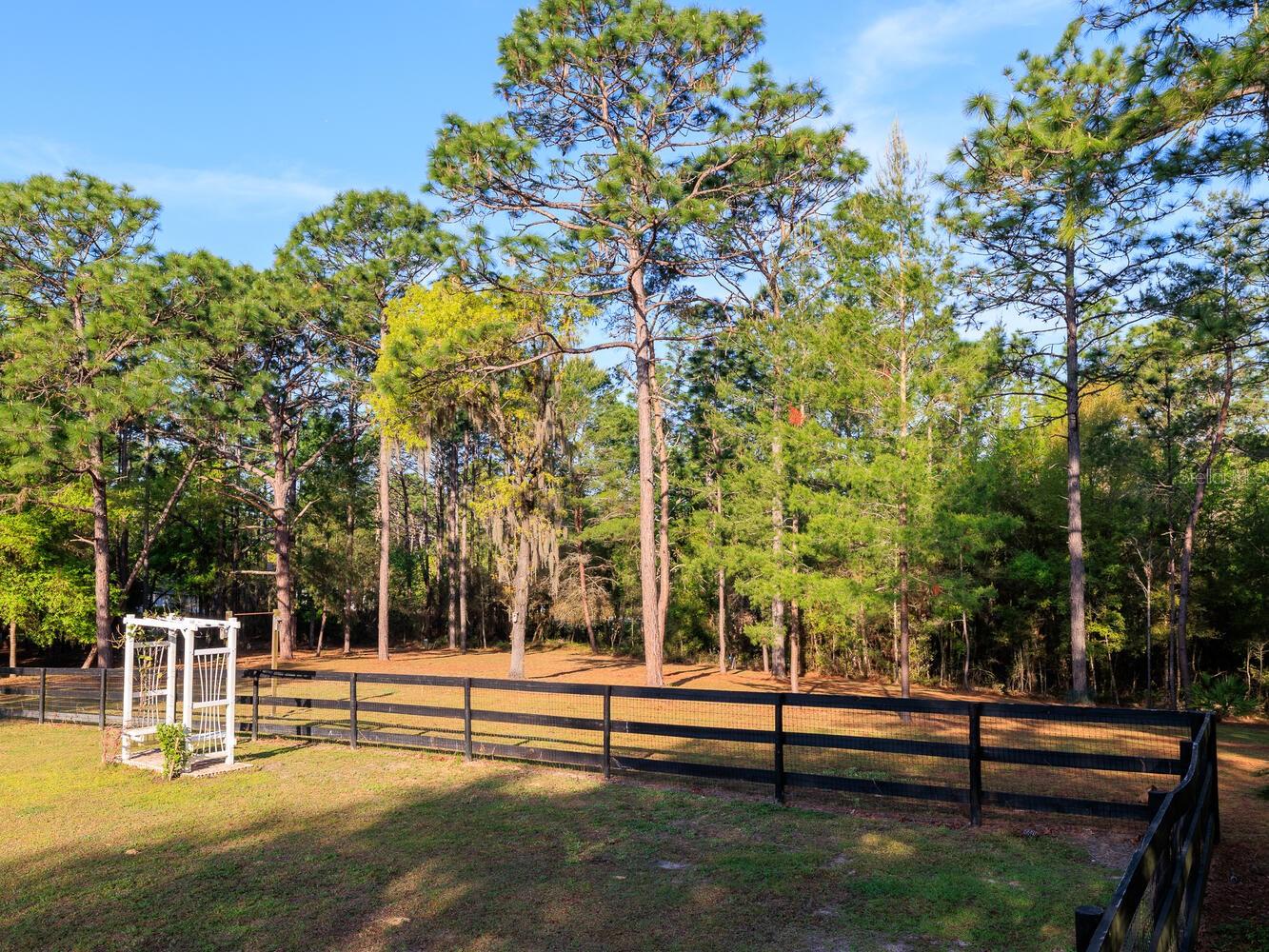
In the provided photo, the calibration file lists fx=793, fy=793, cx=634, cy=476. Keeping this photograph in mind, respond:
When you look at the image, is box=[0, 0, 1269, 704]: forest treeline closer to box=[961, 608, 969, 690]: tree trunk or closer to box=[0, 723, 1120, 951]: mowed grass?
box=[961, 608, 969, 690]: tree trunk

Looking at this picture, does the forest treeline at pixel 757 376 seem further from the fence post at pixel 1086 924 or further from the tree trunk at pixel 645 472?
the fence post at pixel 1086 924

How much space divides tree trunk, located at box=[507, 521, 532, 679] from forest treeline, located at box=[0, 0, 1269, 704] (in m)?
0.09

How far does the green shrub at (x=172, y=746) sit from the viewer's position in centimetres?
919

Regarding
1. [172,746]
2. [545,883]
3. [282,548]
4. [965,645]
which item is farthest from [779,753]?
[282,548]

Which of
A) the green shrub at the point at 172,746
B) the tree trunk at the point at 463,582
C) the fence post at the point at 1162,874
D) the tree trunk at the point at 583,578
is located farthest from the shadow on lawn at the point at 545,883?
the tree trunk at the point at 463,582

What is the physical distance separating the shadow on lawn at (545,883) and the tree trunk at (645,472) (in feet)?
34.1

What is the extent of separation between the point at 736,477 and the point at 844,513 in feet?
13.5

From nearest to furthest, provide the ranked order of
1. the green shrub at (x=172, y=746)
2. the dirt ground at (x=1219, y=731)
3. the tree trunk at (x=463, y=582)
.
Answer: the dirt ground at (x=1219, y=731)
the green shrub at (x=172, y=746)
the tree trunk at (x=463, y=582)

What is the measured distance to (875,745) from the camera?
7.56m

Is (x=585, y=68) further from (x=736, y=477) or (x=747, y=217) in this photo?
(x=736, y=477)

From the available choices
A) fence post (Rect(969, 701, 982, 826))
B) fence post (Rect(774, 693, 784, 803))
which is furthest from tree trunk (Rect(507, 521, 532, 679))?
fence post (Rect(969, 701, 982, 826))

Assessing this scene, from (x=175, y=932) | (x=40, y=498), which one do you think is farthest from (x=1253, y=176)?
(x=40, y=498)

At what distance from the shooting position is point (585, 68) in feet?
55.6

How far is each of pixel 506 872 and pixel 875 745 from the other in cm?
368
